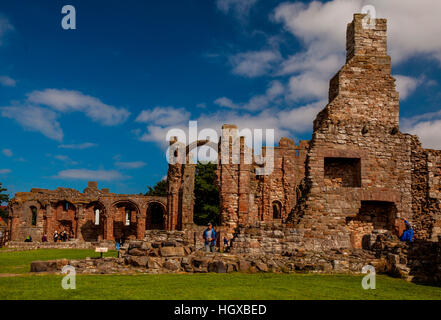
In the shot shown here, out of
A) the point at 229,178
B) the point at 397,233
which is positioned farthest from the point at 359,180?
the point at 229,178

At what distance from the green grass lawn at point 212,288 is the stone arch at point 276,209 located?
71.9ft

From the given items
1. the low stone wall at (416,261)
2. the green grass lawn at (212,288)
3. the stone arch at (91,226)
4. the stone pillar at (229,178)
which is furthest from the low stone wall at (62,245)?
the low stone wall at (416,261)

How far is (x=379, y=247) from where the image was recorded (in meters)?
12.2

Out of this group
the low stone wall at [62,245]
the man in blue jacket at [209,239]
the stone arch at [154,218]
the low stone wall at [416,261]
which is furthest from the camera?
the stone arch at [154,218]

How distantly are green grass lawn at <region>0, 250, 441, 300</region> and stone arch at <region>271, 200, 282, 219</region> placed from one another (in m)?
21.9

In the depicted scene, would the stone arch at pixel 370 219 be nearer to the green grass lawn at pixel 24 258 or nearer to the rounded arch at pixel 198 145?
the green grass lawn at pixel 24 258

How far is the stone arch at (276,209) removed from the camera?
32.3m

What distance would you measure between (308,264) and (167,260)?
13.4 feet

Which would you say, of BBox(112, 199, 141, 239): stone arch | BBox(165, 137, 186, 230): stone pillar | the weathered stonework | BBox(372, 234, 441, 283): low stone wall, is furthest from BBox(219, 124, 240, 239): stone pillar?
BBox(372, 234, 441, 283): low stone wall

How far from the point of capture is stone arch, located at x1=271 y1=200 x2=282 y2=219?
32281mm

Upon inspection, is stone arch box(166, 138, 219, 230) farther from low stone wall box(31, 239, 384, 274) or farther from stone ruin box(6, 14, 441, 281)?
low stone wall box(31, 239, 384, 274)

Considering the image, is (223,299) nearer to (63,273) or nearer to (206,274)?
(206,274)
